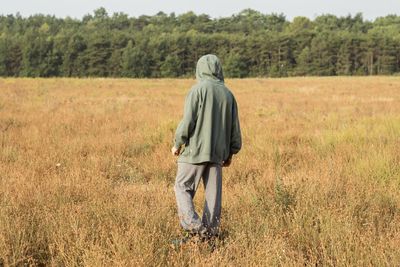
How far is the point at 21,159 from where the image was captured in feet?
23.5

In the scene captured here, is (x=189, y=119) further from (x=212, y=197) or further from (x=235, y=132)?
(x=212, y=197)

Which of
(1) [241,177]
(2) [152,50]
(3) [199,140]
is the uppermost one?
(2) [152,50]

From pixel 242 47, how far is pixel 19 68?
40955 millimetres

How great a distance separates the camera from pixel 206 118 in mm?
3719

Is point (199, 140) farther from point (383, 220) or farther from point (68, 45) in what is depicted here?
point (68, 45)

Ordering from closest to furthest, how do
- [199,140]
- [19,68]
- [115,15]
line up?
1. [199,140]
2. [19,68]
3. [115,15]

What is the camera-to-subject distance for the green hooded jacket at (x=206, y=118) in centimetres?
370

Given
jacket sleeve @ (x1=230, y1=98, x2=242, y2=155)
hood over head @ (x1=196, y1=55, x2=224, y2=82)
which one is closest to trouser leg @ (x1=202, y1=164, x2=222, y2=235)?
jacket sleeve @ (x1=230, y1=98, x2=242, y2=155)

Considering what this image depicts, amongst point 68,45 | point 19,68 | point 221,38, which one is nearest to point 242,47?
point 221,38

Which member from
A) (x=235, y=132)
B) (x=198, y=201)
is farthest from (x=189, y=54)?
(x=235, y=132)

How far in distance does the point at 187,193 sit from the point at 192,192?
91 mm

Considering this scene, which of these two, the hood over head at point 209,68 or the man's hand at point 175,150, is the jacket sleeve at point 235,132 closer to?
the hood over head at point 209,68

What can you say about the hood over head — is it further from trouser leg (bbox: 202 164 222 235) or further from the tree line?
the tree line

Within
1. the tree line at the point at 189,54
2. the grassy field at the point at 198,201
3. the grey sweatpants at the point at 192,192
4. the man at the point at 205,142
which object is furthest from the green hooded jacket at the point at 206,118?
the tree line at the point at 189,54
